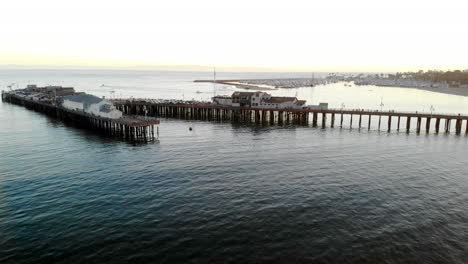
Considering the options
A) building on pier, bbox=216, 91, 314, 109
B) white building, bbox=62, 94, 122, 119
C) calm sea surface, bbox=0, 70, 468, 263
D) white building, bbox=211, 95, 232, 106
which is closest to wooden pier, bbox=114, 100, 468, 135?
building on pier, bbox=216, 91, 314, 109

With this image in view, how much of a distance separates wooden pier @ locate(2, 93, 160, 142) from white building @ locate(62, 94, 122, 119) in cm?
150

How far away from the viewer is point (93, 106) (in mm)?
89562

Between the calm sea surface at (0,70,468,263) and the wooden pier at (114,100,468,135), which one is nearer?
the calm sea surface at (0,70,468,263)

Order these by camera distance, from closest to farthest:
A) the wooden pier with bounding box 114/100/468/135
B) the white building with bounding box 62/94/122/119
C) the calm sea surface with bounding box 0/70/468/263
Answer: the calm sea surface with bounding box 0/70/468/263, the white building with bounding box 62/94/122/119, the wooden pier with bounding box 114/100/468/135

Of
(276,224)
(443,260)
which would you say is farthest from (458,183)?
(276,224)

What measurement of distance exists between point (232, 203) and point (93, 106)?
65.6 meters

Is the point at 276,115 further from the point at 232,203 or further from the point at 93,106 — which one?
the point at 232,203

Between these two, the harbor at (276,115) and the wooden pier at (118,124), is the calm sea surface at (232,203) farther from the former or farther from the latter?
the harbor at (276,115)

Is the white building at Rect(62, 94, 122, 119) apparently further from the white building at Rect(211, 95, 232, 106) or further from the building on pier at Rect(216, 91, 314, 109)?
the building on pier at Rect(216, 91, 314, 109)

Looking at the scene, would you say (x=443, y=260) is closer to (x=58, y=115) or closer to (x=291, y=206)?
(x=291, y=206)

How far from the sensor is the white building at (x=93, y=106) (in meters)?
84.7

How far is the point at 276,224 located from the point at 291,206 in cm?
488

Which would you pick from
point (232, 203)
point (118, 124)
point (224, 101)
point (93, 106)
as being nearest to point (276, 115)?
point (224, 101)

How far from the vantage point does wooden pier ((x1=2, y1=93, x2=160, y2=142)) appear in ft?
247
